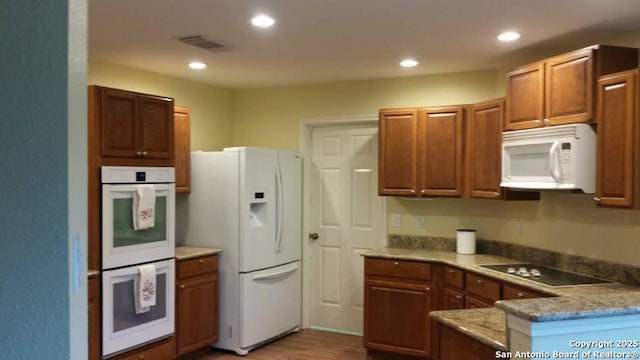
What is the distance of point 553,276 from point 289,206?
249cm

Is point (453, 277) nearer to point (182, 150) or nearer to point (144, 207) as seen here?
point (144, 207)

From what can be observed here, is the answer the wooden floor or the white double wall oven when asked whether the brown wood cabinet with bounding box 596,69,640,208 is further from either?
the white double wall oven

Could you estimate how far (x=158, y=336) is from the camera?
413cm

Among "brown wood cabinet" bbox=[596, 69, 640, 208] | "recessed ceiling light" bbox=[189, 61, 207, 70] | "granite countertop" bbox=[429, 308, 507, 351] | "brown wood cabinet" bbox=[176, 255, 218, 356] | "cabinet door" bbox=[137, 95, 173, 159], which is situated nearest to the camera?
"granite countertop" bbox=[429, 308, 507, 351]

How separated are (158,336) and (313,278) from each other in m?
1.92

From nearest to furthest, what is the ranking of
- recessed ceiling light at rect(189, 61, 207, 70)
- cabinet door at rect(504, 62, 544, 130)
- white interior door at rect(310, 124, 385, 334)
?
cabinet door at rect(504, 62, 544, 130) → recessed ceiling light at rect(189, 61, 207, 70) → white interior door at rect(310, 124, 385, 334)

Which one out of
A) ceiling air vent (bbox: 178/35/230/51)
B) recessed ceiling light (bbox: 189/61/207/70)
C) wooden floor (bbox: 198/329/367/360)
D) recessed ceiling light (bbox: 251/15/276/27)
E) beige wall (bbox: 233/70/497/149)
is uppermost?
recessed ceiling light (bbox: 189/61/207/70)

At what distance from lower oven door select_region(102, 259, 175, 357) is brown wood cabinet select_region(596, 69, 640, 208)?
9.91 ft

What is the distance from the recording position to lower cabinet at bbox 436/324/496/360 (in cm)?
218

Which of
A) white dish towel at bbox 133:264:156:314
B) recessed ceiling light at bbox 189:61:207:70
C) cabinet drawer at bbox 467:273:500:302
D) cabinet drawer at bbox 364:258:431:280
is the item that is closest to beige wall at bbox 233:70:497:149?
recessed ceiling light at bbox 189:61:207:70

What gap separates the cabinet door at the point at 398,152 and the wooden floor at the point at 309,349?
4.75 ft

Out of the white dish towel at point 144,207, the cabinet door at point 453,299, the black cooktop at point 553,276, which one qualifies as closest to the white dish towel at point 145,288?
the white dish towel at point 144,207

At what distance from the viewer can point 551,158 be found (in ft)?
11.3

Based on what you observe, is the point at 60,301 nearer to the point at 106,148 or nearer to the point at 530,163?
the point at 106,148
